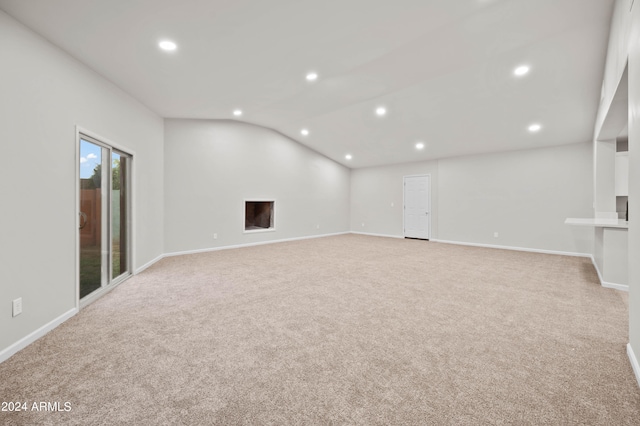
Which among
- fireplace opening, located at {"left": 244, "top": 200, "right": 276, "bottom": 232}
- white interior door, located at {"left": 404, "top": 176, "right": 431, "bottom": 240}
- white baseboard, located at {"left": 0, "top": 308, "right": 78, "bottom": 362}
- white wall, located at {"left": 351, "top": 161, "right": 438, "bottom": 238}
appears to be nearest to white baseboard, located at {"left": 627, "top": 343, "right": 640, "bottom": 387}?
white baseboard, located at {"left": 0, "top": 308, "right": 78, "bottom": 362}

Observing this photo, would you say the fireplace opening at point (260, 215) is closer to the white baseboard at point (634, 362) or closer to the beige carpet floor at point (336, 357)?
the beige carpet floor at point (336, 357)

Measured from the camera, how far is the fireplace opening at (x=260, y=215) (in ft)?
23.8

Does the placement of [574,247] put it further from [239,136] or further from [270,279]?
[239,136]

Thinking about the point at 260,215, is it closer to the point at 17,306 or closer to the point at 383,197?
the point at 383,197

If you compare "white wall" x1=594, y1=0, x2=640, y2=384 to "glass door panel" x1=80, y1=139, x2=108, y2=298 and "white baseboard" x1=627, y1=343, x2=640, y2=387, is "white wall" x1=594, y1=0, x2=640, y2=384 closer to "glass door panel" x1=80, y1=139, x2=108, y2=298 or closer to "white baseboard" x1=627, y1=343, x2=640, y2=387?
"white baseboard" x1=627, y1=343, x2=640, y2=387

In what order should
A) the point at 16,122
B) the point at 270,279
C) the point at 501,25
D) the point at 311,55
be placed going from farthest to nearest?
1. the point at 270,279
2. the point at 311,55
3. the point at 501,25
4. the point at 16,122

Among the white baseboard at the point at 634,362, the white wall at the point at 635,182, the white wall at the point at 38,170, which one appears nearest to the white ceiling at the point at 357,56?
the white wall at the point at 38,170

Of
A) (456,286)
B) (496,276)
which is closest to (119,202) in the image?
(456,286)

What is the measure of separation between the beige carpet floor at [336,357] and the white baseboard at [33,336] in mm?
57

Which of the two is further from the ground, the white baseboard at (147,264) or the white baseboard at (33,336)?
the white baseboard at (147,264)

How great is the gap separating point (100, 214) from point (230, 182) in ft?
10.5

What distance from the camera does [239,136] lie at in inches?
258

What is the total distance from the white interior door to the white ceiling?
8.16 ft

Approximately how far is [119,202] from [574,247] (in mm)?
8612
